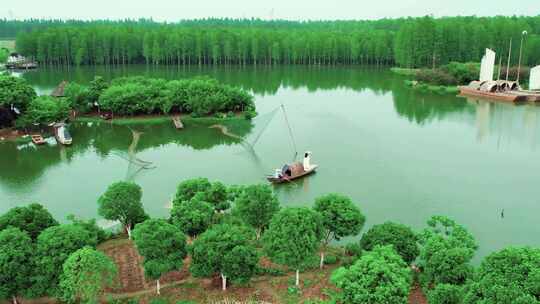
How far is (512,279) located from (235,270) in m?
6.22

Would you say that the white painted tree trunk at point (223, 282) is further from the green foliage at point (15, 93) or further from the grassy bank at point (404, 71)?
the grassy bank at point (404, 71)

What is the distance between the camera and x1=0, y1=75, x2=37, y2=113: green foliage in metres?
28.7

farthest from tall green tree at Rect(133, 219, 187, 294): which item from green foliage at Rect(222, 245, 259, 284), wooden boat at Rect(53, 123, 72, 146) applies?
wooden boat at Rect(53, 123, 72, 146)

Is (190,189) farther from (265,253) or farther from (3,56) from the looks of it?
(3,56)

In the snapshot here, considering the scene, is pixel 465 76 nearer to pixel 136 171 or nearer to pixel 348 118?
pixel 348 118

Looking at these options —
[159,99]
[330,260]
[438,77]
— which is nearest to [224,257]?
[330,260]

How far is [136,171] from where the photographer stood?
23.1 meters

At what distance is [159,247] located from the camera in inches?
489

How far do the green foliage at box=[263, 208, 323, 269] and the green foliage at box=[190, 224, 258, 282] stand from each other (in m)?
0.59

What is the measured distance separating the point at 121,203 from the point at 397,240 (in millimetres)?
8393

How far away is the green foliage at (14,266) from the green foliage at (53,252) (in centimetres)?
22

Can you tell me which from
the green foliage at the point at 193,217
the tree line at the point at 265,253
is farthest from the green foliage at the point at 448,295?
the green foliage at the point at 193,217

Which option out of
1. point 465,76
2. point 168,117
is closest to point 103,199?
point 168,117

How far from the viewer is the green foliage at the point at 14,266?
37.9 feet
